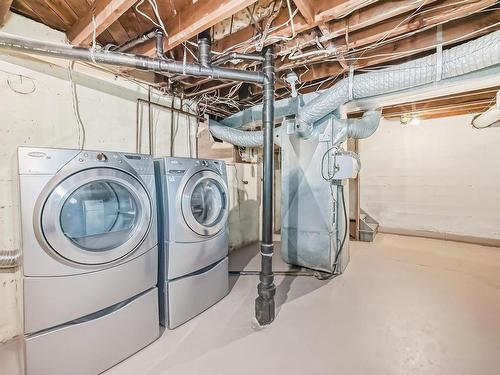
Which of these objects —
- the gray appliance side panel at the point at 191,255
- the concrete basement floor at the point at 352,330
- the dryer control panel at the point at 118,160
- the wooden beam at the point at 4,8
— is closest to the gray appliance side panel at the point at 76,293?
the gray appliance side panel at the point at 191,255

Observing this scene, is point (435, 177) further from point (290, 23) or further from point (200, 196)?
point (200, 196)

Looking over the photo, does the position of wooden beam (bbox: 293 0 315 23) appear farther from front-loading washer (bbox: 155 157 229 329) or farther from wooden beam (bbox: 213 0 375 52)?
front-loading washer (bbox: 155 157 229 329)

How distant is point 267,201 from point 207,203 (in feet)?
2.15

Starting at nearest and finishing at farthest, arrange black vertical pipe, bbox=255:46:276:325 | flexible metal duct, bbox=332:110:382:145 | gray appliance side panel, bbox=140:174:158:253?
gray appliance side panel, bbox=140:174:158:253 → black vertical pipe, bbox=255:46:276:325 → flexible metal duct, bbox=332:110:382:145

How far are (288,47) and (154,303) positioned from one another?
86.1 inches

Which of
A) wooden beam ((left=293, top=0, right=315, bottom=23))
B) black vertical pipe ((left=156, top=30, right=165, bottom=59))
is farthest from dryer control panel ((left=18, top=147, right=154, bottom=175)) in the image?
wooden beam ((left=293, top=0, right=315, bottom=23))

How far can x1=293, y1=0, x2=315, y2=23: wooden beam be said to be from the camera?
1306mm

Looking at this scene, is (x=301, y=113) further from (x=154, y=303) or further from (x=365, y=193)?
(x=365, y=193)

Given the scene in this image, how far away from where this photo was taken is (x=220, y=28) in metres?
1.79

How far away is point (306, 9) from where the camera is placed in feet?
4.47

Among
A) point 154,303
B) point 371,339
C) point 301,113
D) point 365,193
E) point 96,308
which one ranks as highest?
point 301,113

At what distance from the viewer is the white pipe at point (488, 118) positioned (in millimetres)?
2838

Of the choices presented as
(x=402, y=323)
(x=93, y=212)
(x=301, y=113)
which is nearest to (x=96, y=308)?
(x=93, y=212)

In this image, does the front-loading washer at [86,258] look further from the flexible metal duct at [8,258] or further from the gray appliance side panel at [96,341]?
the flexible metal duct at [8,258]
